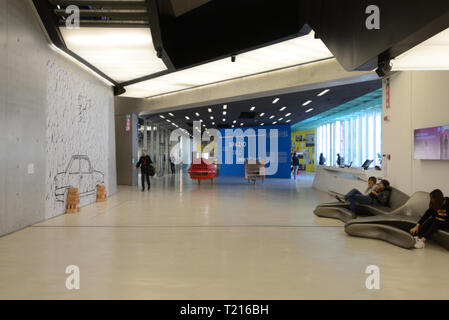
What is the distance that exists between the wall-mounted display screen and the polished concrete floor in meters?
1.89

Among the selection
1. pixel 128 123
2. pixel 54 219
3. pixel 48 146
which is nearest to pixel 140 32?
pixel 48 146

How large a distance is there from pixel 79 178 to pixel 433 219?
8118mm

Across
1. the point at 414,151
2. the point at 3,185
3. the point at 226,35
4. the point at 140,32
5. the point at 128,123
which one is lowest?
the point at 3,185

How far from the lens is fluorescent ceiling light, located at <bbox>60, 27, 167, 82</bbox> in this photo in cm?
603

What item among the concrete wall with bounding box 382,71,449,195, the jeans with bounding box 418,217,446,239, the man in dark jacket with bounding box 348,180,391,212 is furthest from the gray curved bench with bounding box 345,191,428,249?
the man in dark jacket with bounding box 348,180,391,212

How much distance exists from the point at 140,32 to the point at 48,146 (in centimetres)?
330

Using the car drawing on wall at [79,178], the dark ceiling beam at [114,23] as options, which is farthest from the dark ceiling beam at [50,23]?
the car drawing on wall at [79,178]

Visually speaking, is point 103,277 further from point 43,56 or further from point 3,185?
point 43,56

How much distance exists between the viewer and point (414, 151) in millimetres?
6121

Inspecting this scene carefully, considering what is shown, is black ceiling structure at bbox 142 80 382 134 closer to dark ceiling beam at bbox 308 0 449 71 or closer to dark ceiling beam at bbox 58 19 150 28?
dark ceiling beam at bbox 308 0 449 71

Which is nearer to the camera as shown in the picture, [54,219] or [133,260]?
[133,260]

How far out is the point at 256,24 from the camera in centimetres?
685

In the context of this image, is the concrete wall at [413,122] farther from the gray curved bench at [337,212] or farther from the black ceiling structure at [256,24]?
the black ceiling structure at [256,24]

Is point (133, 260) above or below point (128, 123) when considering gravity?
below
